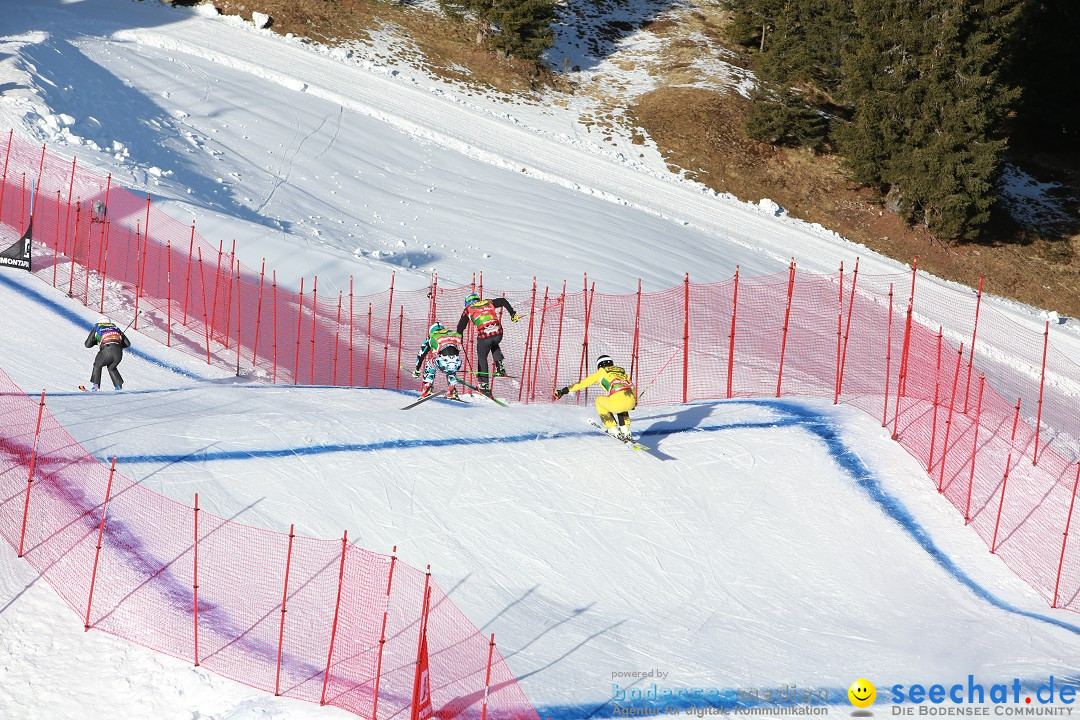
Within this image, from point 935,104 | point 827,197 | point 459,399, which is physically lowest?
point 459,399

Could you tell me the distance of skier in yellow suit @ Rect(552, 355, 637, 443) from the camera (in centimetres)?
1291

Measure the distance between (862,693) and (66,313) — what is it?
46.8 ft

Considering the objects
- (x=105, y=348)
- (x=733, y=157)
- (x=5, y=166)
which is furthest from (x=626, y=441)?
(x=733, y=157)

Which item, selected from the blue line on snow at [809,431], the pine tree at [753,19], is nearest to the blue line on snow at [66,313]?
the blue line on snow at [809,431]

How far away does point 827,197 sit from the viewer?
32.6 m

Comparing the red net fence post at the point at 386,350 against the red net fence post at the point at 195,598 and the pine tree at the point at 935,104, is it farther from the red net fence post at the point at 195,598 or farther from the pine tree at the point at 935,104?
the pine tree at the point at 935,104

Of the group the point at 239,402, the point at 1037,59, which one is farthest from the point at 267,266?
the point at 1037,59

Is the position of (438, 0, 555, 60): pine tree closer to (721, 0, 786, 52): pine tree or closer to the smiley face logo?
(721, 0, 786, 52): pine tree

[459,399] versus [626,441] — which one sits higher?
[626,441]

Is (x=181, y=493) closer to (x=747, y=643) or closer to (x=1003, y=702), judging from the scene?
(x=747, y=643)

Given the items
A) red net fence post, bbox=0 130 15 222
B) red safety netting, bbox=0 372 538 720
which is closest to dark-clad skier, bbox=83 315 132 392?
red safety netting, bbox=0 372 538 720

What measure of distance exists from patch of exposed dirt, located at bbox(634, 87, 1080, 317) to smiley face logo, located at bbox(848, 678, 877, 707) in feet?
74.8

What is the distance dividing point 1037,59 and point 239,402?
32024 millimetres

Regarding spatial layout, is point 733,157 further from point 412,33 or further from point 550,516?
point 550,516
